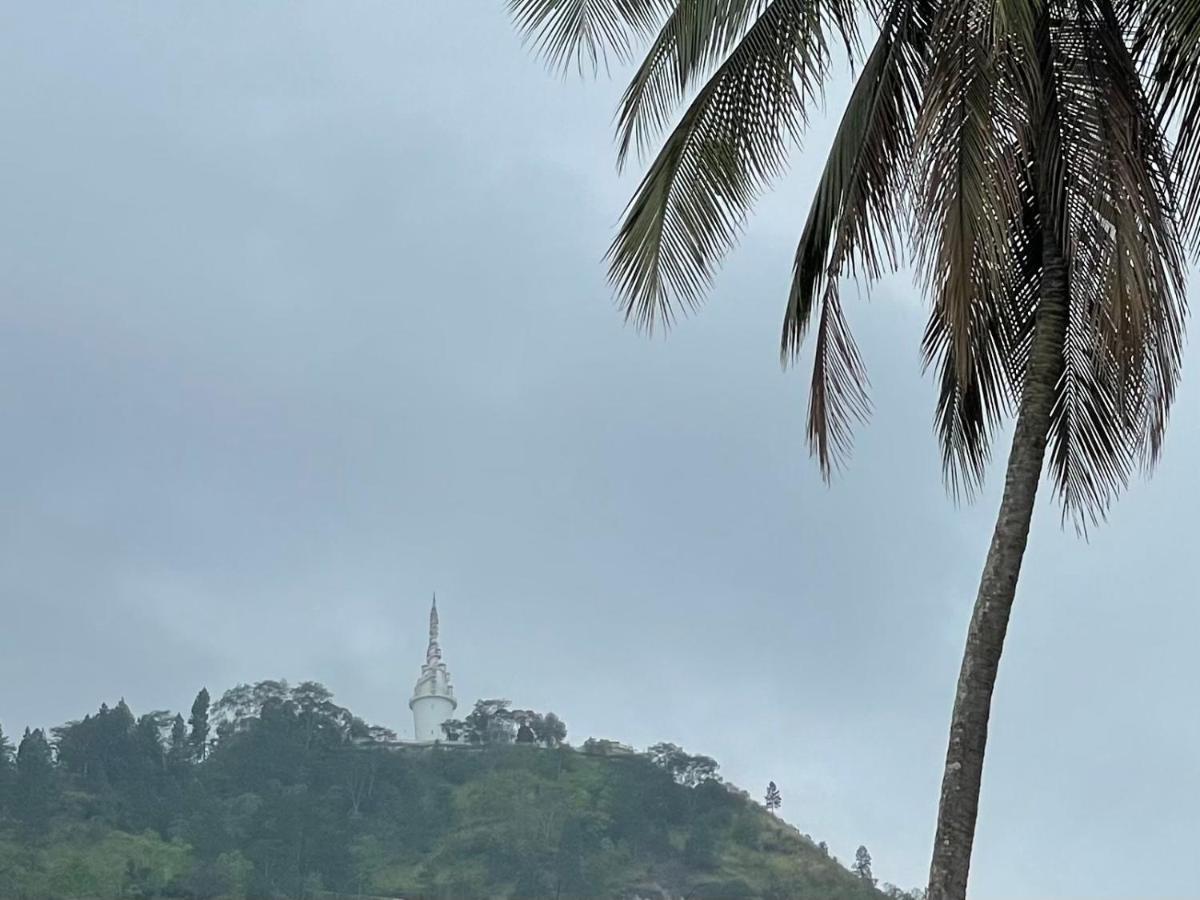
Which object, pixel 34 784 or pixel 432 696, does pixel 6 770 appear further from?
pixel 432 696

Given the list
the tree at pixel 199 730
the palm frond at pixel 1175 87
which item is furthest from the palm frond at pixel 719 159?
the tree at pixel 199 730

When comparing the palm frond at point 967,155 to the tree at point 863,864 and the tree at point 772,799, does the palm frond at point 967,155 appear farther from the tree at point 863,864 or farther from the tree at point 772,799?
the tree at point 772,799

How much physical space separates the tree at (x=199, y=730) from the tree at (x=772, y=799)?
71.0ft

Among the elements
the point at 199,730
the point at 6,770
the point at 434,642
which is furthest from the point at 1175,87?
the point at 434,642

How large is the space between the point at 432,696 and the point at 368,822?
3141 cm

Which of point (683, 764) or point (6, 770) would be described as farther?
point (683, 764)

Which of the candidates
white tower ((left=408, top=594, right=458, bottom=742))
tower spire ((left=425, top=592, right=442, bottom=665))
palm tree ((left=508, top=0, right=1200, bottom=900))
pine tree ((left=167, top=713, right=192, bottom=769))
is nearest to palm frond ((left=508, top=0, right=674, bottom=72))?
palm tree ((left=508, top=0, right=1200, bottom=900))

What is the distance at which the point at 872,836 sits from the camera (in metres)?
69.9

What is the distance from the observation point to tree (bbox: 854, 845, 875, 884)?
178ft

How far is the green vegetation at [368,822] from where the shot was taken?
57.3m

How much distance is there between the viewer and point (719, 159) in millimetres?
7227

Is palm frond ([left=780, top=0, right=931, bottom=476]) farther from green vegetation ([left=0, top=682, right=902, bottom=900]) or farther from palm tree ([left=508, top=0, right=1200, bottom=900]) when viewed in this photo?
green vegetation ([left=0, top=682, right=902, bottom=900])

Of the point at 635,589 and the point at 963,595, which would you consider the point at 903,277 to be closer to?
the point at 963,595

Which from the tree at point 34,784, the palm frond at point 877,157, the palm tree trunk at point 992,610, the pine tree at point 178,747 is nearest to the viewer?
the palm tree trunk at point 992,610
